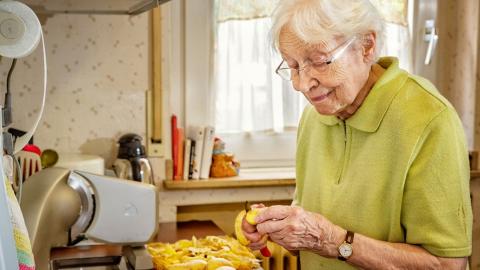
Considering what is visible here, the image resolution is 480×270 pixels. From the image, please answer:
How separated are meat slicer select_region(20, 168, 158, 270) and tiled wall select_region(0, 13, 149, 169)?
3.22 feet

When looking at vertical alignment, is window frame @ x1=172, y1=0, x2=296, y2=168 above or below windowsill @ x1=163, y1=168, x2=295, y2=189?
above

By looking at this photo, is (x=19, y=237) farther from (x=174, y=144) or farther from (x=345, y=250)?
(x=174, y=144)

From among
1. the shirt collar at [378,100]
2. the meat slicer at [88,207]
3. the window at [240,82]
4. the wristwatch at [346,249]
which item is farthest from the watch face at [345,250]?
the window at [240,82]

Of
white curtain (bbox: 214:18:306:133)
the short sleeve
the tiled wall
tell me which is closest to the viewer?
the short sleeve

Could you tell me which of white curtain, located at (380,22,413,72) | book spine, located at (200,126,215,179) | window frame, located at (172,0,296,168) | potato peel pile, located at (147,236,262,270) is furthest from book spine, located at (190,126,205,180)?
white curtain, located at (380,22,413,72)

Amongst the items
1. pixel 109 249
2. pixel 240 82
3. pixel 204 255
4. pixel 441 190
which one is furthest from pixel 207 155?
pixel 441 190

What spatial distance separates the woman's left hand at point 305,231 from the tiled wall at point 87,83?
1.34 metres

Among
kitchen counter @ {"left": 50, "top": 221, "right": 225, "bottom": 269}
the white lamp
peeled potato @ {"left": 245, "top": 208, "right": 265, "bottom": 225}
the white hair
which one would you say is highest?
the white hair

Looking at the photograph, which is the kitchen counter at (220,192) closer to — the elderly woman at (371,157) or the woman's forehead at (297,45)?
the elderly woman at (371,157)

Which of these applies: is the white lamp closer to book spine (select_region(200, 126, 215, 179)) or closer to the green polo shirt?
the green polo shirt

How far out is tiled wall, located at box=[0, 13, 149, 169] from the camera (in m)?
2.44

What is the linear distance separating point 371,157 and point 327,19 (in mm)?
322

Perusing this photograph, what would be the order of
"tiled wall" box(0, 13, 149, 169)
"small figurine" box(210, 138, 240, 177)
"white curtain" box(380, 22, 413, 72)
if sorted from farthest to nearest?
1. "white curtain" box(380, 22, 413, 72)
2. "small figurine" box(210, 138, 240, 177)
3. "tiled wall" box(0, 13, 149, 169)

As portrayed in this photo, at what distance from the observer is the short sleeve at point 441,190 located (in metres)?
1.28
